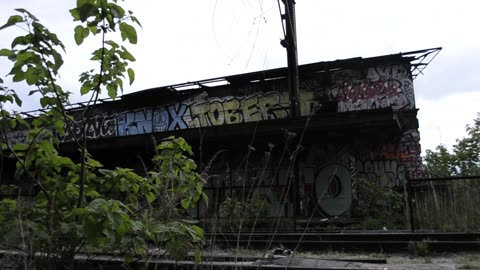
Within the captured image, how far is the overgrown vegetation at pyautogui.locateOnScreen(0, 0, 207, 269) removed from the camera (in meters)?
3.19

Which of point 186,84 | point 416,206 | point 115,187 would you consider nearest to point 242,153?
point 186,84

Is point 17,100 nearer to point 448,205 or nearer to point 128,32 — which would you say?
point 128,32

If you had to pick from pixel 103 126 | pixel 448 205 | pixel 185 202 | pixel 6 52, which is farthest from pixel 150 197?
pixel 103 126

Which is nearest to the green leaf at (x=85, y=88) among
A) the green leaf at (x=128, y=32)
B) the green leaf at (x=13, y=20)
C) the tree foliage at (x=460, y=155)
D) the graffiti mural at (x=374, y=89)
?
the green leaf at (x=128, y=32)

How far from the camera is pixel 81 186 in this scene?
3686mm

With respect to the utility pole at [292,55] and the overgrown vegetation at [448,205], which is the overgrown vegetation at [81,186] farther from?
the utility pole at [292,55]

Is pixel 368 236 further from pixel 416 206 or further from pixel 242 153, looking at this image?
pixel 242 153

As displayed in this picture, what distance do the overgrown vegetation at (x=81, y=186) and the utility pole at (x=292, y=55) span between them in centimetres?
1554

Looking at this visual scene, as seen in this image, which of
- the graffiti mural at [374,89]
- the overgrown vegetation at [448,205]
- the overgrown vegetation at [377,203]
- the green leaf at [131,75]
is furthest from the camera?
the graffiti mural at [374,89]

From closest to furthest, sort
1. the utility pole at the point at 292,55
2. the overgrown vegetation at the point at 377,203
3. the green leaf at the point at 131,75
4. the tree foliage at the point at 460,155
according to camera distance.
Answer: the green leaf at the point at 131,75, the overgrown vegetation at the point at 377,203, the utility pole at the point at 292,55, the tree foliage at the point at 460,155

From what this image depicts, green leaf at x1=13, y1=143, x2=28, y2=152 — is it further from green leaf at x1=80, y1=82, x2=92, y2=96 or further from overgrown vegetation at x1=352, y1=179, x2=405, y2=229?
overgrown vegetation at x1=352, y1=179, x2=405, y2=229

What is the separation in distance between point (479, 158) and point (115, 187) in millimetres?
28669

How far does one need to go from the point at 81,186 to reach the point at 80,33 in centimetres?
123

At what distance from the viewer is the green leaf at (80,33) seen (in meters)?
3.39
